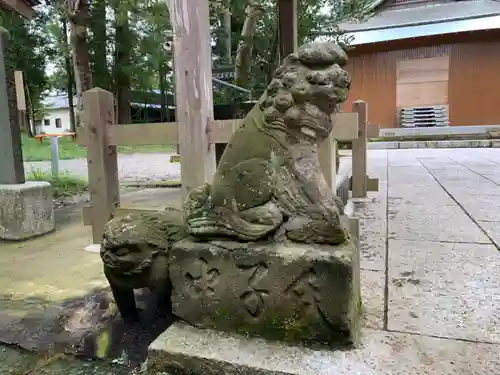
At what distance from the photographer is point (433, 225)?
260cm

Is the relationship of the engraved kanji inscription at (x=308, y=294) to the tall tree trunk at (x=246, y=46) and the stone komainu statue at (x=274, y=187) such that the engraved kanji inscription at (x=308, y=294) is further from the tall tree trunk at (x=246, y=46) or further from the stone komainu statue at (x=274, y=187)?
the tall tree trunk at (x=246, y=46)

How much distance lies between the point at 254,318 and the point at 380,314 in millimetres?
471

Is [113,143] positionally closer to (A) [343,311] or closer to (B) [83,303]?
(B) [83,303]

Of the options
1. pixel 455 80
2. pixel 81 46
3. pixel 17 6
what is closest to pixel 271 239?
pixel 17 6

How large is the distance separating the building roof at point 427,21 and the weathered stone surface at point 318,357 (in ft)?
47.9

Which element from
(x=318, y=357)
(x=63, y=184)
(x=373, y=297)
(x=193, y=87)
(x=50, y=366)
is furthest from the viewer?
(x=63, y=184)

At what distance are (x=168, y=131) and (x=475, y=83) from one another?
46.5 ft

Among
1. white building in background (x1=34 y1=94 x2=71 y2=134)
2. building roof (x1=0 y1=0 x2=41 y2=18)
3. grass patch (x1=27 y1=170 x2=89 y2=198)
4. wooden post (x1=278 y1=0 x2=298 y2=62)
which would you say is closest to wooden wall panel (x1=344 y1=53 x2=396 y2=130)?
grass patch (x1=27 y1=170 x2=89 y2=198)

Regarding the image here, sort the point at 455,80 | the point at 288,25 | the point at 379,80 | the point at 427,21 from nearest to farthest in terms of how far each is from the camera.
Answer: the point at 288,25
the point at 455,80
the point at 379,80
the point at 427,21

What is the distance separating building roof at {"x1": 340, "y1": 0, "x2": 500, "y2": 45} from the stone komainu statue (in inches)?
562

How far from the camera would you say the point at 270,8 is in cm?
994

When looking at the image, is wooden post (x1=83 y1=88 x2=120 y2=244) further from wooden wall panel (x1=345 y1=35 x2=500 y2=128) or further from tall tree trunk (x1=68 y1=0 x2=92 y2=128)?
wooden wall panel (x1=345 y1=35 x2=500 y2=128)

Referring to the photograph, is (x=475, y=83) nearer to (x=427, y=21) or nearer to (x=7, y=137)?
(x=427, y=21)

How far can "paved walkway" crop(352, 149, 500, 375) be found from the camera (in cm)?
114
